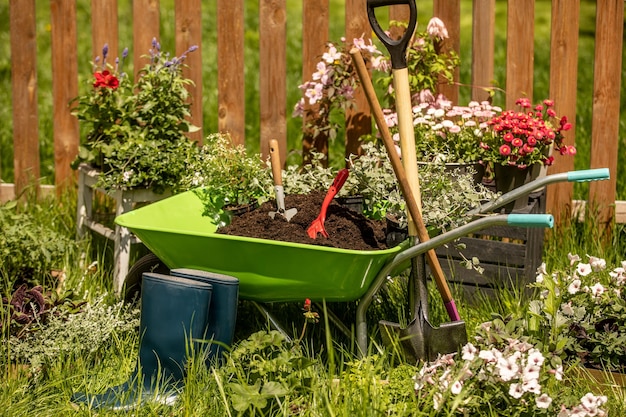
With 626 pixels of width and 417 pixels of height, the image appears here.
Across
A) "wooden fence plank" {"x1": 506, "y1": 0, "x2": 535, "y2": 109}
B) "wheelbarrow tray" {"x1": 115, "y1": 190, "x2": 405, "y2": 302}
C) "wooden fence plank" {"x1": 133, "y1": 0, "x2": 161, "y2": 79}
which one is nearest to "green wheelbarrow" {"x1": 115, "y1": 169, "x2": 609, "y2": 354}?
"wheelbarrow tray" {"x1": 115, "y1": 190, "x2": 405, "y2": 302}

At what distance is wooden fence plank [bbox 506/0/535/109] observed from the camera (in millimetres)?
3953

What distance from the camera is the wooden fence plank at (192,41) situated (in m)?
4.20

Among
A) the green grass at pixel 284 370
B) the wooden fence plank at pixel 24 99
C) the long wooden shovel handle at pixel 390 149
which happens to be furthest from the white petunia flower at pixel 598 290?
the wooden fence plank at pixel 24 99

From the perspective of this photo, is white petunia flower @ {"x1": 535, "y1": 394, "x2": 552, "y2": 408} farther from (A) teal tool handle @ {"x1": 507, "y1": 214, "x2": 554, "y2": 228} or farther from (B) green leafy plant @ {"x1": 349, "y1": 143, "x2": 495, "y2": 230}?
(B) green leafy plant @ {"x1": 349, "y1": 143, "x2": 495, "y2": 230}

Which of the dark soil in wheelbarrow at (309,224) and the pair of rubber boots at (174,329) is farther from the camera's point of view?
the dark soil in wheelbarrow at (309,224)

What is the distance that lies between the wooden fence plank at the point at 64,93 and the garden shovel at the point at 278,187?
1638mm

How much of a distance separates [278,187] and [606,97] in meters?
1.69

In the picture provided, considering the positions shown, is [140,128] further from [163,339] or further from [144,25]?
[163,339]

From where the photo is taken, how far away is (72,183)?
173 inches

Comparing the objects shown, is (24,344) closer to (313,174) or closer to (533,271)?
(313,174)

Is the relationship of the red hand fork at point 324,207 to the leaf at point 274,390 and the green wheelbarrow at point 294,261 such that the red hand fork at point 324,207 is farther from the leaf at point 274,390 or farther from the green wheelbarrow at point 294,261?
the leaf at point 274,390

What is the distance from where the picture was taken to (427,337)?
2.74 metres

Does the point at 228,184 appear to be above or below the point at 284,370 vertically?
above

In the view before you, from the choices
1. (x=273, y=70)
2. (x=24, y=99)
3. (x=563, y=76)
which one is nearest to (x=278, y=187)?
(x=273, y=70)
